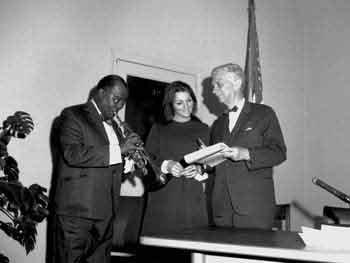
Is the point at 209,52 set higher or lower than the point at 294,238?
higher

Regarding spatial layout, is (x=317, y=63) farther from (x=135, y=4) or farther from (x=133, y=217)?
(x=133, y=217)

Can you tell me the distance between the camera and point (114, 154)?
9.28 ft

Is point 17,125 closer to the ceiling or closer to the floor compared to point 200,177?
closer to the ceiling

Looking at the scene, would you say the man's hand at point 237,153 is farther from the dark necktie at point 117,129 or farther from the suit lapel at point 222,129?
the dark necktie at point 117,129

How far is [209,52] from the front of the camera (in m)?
5.08

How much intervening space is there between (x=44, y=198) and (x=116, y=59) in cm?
184

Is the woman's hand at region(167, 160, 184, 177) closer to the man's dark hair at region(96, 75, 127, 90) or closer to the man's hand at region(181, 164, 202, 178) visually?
the man's hand at region(181, 164, 202, 178)

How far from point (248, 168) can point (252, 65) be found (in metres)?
2.66

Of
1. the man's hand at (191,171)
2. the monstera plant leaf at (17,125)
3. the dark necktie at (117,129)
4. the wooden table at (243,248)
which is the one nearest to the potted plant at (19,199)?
the monstera plant leaf at (17,125)

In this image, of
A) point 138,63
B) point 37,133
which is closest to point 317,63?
point 138,63

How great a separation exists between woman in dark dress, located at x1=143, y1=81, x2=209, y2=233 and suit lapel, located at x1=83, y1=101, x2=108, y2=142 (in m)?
0.53

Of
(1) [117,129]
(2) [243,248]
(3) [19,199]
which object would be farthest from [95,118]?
(2) [243,248]

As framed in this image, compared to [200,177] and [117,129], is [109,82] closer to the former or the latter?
[117,129]

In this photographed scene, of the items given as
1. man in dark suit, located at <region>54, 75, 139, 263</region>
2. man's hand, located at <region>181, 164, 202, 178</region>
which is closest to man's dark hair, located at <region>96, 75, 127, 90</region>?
man in dark suit, located at <region>54, 75, 139, 263</region>
